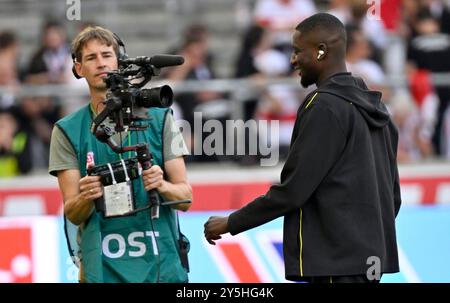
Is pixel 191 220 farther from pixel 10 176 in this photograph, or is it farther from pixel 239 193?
pixel 10 176

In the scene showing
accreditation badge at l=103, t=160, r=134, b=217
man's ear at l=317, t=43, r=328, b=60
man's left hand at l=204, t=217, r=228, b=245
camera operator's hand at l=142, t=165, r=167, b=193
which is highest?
man's ear at l=317, t=43, r=328, b=60

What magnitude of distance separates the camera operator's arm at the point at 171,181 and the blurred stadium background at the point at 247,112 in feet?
9.79

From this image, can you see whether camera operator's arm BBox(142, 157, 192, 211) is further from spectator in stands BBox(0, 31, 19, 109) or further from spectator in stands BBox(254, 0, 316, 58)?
spectator in stands BBox(254, 0, 316, 58)

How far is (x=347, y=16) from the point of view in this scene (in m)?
13.9

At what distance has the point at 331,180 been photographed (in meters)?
5.91

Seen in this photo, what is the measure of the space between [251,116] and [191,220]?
2318mm

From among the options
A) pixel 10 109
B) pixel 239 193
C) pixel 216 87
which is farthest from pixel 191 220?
pixel 10 109

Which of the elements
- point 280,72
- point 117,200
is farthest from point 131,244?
point 280,72

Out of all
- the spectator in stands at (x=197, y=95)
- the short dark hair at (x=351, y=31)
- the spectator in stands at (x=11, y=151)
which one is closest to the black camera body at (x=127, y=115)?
the spectator in stands at (x=197, y=95)

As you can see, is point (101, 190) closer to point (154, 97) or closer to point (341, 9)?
point (154, 97)

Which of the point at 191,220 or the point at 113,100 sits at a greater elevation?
the point at 113,100

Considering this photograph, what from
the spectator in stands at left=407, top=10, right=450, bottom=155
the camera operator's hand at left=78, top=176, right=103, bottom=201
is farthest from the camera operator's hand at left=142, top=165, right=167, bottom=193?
the spectator in stands at left=407, top=10, right=450, bottom=155

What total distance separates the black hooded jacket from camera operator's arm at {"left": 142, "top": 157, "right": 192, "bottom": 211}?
673mm

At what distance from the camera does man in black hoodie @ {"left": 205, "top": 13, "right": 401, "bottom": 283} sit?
5.88 metres
